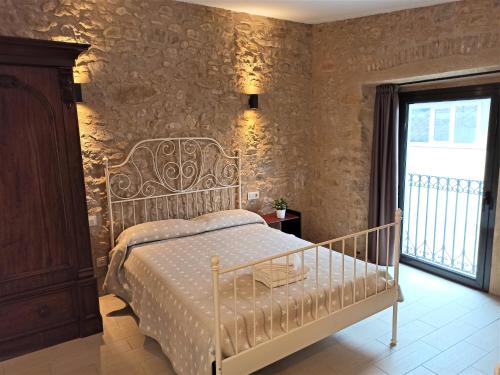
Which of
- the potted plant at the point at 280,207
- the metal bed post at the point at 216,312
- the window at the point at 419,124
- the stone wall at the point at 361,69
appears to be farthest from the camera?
the potted plant at the point at 280,207

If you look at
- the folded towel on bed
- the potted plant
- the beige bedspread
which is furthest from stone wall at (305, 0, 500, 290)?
the folded towel on bed

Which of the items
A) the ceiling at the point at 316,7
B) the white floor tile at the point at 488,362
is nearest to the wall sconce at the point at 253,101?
the ceiling at the point at 316,7

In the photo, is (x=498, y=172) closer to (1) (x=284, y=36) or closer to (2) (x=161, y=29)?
(1) (x=284, y=36)

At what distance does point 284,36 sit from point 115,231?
9.86 feet

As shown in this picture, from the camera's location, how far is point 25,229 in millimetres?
2770

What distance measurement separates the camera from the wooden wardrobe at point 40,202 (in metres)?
2.64

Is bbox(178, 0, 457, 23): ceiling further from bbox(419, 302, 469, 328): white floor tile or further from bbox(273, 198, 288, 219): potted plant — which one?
bbox(419, 302, 469, 328): white floor tile

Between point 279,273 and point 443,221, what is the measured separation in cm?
259

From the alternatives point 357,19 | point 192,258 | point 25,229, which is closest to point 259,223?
point 192,258

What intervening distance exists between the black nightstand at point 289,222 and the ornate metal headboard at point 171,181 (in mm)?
467

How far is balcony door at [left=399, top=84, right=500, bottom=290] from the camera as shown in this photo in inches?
144

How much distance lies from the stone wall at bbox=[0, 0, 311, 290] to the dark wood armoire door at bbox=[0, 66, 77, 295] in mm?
707

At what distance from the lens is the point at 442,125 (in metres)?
4.00

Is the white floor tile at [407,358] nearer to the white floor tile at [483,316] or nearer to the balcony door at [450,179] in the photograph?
the white floor tile at [483,316]
